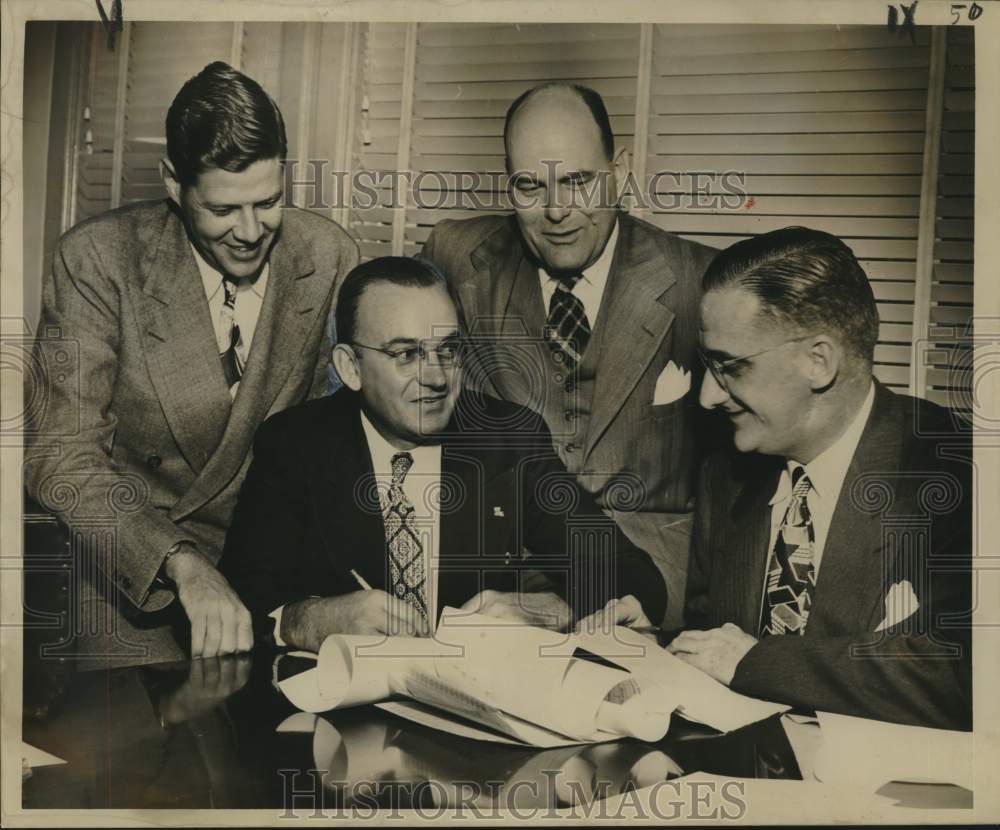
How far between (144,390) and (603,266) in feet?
3.65

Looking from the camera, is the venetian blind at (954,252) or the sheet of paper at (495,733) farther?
the venetian blind at (954,252)

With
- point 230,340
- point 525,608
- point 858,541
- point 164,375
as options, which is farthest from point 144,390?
point 858,541

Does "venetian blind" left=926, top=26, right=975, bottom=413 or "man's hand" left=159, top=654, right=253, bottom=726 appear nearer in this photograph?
"man's hand" left=159, top=654, right=253, bottom=726

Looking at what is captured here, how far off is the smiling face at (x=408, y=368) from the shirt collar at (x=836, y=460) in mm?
842

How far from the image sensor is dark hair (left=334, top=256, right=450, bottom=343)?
2.54 metres

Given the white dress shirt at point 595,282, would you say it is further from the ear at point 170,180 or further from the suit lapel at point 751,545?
the ear at point 170,180

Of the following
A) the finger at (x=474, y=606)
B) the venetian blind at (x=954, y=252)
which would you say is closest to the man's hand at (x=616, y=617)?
the finger at (x=474, y=606)

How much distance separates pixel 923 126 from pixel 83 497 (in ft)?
7.09

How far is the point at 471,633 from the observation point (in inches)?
99.7

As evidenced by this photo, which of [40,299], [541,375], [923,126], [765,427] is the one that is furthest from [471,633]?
[923,126]

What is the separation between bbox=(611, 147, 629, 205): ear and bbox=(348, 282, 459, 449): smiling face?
48 centimetres

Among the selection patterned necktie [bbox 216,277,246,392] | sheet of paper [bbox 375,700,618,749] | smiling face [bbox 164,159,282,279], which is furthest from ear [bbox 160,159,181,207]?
sheet of paper [bbox 375,700,618,749]

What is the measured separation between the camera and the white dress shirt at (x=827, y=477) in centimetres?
254

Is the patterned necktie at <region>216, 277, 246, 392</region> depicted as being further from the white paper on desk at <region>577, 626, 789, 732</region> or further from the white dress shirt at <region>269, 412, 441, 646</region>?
the white paper on desk at <region>577, 626, 789, 732</region>
